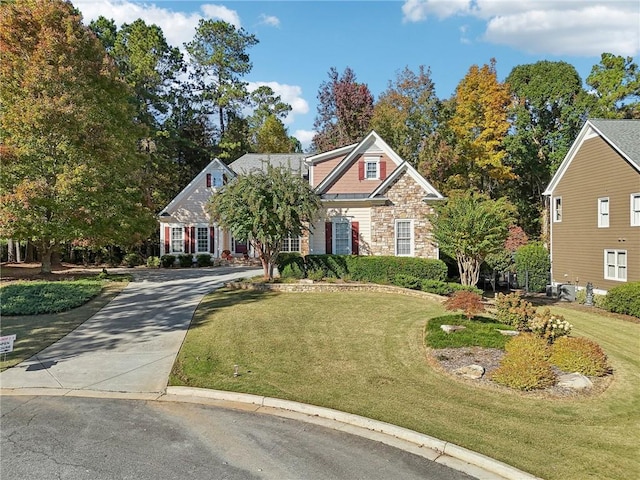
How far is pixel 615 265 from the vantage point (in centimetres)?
2092

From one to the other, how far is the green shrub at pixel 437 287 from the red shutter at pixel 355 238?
17.6 feet

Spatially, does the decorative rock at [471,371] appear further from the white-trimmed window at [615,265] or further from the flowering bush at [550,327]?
the white-trimmed window at [615,265]

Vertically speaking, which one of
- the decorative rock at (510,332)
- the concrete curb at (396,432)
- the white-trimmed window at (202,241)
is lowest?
the concrete curb at (396,432)

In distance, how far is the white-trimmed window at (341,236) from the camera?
909 inches

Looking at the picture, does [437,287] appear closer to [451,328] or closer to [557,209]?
[451,328]

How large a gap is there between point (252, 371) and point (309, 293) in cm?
844

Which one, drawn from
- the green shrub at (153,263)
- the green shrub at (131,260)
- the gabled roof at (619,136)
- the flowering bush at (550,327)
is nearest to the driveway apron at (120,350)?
the flowering bush at (550,327)

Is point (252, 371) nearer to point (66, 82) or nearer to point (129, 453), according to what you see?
point (129, 453)

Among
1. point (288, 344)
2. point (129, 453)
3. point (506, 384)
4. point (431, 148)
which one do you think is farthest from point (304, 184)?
point (431, 148)

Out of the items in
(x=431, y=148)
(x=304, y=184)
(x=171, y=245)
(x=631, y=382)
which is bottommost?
(x=631, y=382)

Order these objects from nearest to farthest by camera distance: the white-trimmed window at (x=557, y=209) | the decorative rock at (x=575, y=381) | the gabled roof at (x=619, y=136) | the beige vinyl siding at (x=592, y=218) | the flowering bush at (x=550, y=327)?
the decorative rock at (x=575, y=381) < the flowering bush at (x=550, y=327) < the gabled roof at (x=619, y=136) < the beige vinyl siding at (x=592, y=218) < the white-trimmed window at (x=557, y=209)

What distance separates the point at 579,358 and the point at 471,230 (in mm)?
9368

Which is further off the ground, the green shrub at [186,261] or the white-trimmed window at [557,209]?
the white-trimmed window at [557,209]

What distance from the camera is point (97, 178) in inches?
824
